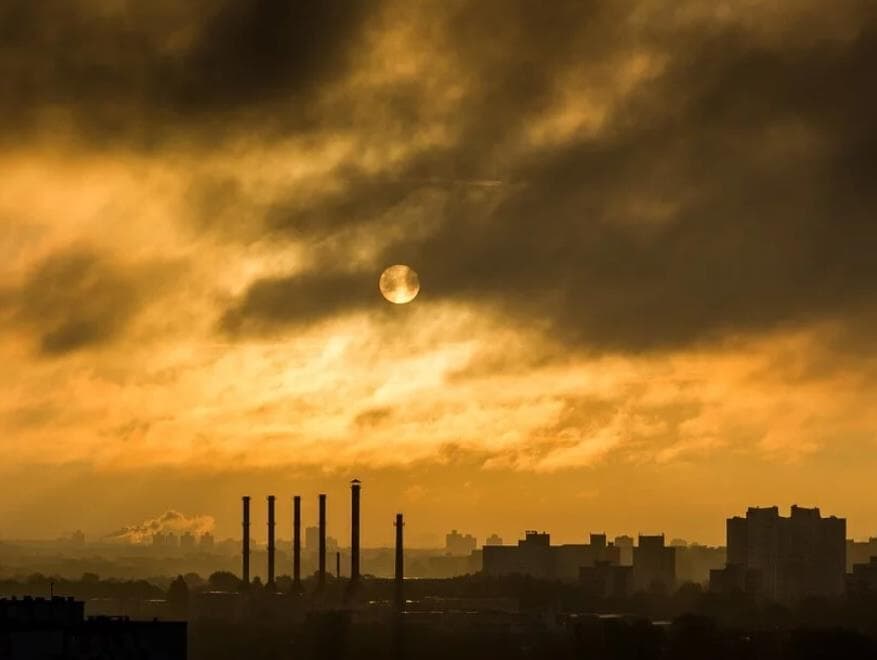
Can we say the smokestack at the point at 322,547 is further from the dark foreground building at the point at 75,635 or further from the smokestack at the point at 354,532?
the dark foreground building at the point at 75,635

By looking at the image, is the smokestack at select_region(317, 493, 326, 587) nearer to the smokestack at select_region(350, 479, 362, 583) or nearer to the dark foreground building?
the smokestack at select_region(350, 479, 362, 583)

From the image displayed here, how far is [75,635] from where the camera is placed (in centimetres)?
7981

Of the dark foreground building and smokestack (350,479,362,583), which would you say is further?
smokestack (350,479,362,583)

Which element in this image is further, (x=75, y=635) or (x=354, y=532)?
(x=354, y=532)

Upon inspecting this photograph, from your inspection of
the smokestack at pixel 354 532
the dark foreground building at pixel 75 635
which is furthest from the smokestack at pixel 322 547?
the dark foreground building at pixel 75 635

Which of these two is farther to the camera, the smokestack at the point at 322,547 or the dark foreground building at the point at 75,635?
the smokestack at the point at 322,547

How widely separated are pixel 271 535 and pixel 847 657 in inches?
3069

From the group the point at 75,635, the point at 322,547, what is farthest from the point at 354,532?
the point at 75,635

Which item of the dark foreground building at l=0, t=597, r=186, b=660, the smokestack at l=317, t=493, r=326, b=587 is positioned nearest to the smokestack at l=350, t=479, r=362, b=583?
the smokestack at l=317, t=493, r=326, b=587

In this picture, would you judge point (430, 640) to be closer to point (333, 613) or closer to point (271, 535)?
point (333, 613)

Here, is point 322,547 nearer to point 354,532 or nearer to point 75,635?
point 354,532

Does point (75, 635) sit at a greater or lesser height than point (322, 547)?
lesser

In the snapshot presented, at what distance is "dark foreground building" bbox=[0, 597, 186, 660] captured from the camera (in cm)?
7806

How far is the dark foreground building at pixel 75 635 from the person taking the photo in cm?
7806
